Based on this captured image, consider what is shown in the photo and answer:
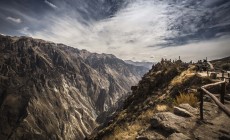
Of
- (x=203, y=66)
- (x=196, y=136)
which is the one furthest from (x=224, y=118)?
(x=203, y=66)

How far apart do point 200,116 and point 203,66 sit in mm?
22841

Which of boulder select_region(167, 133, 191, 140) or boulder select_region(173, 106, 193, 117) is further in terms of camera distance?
boulder select_region(173, 106, 193, 117)

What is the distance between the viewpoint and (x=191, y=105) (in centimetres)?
1270

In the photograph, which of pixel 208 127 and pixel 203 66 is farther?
pixel 203 66

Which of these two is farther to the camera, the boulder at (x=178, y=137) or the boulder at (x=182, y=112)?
the boulder at (x=182, y=112)

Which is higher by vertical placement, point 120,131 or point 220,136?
point 220,136

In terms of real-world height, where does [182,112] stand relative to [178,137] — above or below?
above

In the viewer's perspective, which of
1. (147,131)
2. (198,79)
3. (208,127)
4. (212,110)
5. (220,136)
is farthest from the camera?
(198,79)

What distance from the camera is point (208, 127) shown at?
358 inches

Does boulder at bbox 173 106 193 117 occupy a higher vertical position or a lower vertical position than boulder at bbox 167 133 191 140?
higher

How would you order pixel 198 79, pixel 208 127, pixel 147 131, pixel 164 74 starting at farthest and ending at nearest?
pixel 164 74
pixel 198 79
pixel 147 131
pixel 208 127

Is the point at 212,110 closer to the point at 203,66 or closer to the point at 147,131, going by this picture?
the point at 147,131

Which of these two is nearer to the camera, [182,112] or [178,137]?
[178,137]

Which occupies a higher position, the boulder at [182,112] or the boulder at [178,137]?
the boulder at [182,112]
